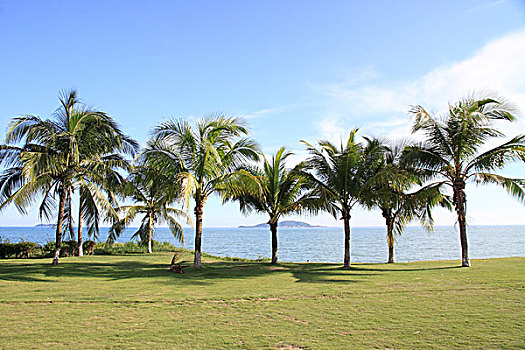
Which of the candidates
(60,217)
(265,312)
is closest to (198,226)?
(60,217)

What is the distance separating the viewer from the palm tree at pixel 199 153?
576 inches

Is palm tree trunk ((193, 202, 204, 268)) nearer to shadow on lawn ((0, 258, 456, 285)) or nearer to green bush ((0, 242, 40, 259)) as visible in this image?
shadow on lawn ((0, 258, 456, 285))

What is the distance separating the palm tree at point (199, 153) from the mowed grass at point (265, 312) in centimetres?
427

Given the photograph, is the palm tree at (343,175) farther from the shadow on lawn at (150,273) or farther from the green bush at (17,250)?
the green bush at (17,250)

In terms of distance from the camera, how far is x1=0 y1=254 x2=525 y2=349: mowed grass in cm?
531

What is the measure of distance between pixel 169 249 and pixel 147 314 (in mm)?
19765

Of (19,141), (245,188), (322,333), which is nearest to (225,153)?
(245,188)

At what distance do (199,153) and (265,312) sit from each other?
30.1ft

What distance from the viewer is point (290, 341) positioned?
5.32m

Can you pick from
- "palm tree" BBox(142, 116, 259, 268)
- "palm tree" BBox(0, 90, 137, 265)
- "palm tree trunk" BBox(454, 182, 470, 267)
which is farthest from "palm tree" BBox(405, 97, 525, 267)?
"palm tree" BBox(0, 90, 137, 265)

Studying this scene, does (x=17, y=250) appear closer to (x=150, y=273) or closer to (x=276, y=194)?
(x=150, y=273)

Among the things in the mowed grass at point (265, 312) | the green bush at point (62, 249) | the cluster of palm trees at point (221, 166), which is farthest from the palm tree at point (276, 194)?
the green bush at point (62, 249)

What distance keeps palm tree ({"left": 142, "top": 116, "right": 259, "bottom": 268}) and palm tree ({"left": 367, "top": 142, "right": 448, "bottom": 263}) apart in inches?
222

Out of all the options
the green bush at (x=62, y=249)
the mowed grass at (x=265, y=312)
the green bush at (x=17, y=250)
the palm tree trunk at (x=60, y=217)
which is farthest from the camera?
the green bush at (x=62, y=249)
